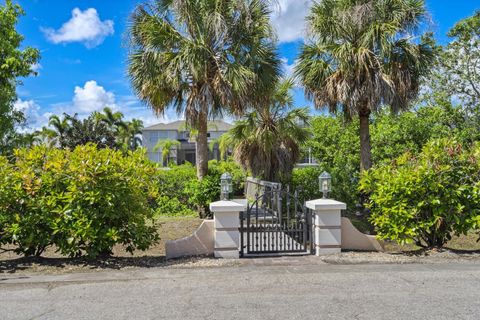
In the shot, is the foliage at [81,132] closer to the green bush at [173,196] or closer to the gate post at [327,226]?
the green bush at [173,196]

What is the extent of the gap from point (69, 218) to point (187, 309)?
10.1 feet

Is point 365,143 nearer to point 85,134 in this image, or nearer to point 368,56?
point 368,56

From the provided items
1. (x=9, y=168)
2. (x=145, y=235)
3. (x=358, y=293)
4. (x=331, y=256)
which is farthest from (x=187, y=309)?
(x=9, y=168)

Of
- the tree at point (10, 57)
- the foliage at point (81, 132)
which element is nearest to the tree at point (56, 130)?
the foliage at point (81, 132)

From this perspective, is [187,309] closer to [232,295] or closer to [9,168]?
[232,295]

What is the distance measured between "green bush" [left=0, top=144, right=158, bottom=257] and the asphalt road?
2.46 feet

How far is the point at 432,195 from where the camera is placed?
7637 millimetres

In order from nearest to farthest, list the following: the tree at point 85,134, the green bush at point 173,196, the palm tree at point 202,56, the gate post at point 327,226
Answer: the gate post at point 327,226
the palm tree at point 202,56
the green bush at point 173,196
the tree at point 85,134

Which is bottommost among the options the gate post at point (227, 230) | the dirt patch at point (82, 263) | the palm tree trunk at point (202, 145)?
the dirt patch at point (82, 263)

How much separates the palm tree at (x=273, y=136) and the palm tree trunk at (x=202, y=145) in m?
2.34

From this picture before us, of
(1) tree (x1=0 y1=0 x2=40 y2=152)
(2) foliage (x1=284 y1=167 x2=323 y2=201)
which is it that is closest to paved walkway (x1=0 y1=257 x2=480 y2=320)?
(2) foliage (x1=284 y1=167 x2=323 y2=201)

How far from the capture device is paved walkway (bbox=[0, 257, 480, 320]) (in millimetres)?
4574

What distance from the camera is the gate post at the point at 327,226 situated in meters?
7.75

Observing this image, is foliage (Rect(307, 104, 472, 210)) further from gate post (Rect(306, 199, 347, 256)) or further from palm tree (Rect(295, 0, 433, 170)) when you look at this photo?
gate post (Rect(306, 199, 347, 256))
